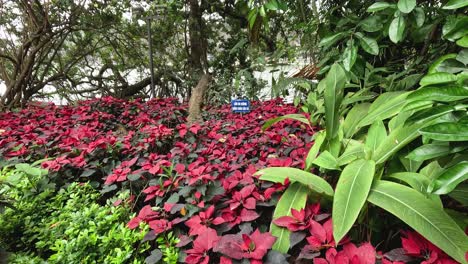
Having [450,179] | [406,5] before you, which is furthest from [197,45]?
[450,179]

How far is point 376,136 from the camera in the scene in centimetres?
112

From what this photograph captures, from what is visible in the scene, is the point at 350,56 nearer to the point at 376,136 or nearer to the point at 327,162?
the point at 376,136

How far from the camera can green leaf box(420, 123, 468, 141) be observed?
677 millimetres

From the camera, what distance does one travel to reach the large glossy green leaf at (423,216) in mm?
708

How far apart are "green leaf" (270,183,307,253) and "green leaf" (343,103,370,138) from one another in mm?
544

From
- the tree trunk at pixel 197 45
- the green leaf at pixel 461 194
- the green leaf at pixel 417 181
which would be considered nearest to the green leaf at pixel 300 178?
the green leaf at pixel 417 181

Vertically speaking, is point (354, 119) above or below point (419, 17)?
below

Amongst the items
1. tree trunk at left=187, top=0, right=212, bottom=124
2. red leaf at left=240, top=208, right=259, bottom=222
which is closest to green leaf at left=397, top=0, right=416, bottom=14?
red leaf at left=240, top=208, right=259, bottom=222

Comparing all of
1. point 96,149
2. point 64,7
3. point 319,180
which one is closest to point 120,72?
point 64,7

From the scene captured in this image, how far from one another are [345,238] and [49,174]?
1.41 m

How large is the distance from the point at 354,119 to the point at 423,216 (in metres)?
0.80

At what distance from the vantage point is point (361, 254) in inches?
29.0

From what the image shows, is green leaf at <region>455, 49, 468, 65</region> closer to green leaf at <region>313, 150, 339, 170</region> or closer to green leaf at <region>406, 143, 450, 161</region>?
green leaf at <region>406, 143, 450, 161</region>

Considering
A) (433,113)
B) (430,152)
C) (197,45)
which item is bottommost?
(430,152)
